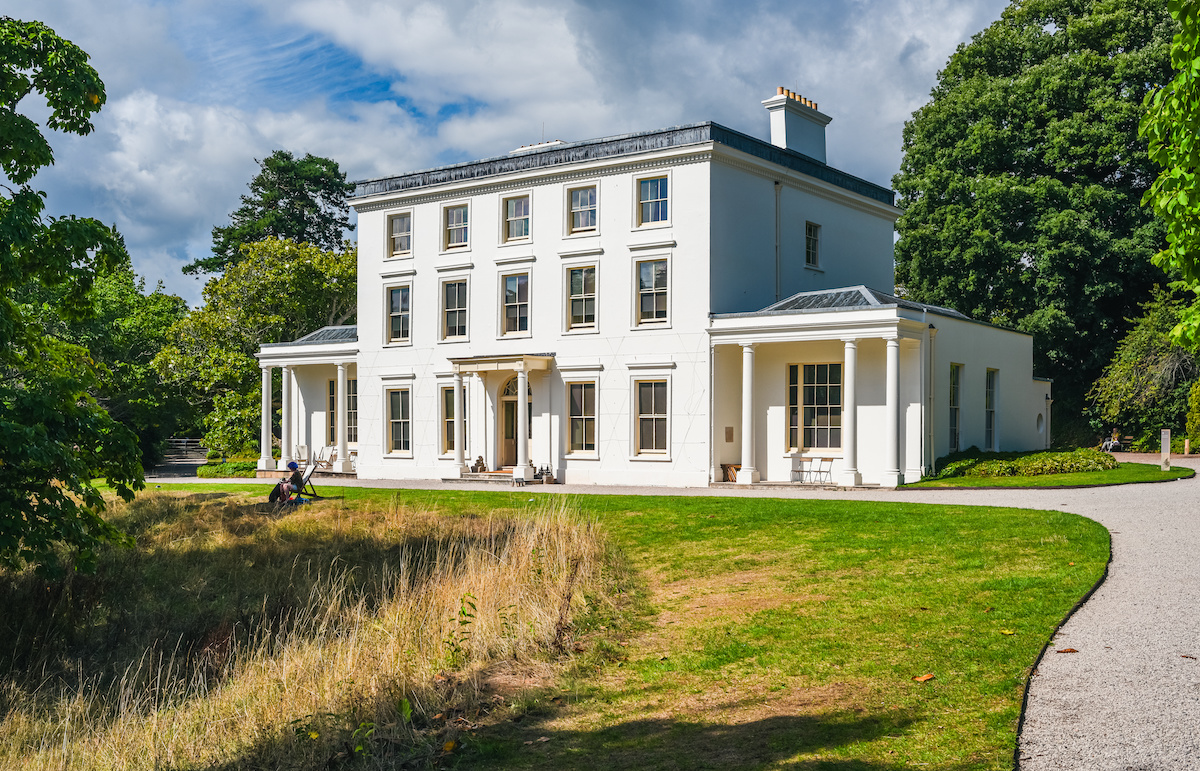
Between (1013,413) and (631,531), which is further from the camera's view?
(1013,413)

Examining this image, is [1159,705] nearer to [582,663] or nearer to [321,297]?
[582,663]

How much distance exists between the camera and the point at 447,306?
1272 inches

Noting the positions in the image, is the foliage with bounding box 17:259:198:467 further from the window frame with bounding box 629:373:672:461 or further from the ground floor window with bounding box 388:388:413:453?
the window frame with bounding box 629:373:672:461

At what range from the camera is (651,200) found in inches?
1112

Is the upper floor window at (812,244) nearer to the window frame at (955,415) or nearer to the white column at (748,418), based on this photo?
the window frame at (955,415)

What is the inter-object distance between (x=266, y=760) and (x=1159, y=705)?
6061mm

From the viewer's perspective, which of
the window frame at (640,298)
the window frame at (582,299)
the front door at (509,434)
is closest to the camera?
the window frame at (640,298)

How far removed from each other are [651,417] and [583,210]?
20.9ft

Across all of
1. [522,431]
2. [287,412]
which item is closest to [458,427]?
[522,431]

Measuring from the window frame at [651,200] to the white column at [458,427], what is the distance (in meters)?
7.21

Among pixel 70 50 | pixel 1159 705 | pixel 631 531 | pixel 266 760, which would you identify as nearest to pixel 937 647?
pixel 1159 705

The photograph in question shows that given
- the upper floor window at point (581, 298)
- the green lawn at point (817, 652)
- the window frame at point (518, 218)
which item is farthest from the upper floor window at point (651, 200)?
the green lawn at point (817, 652)

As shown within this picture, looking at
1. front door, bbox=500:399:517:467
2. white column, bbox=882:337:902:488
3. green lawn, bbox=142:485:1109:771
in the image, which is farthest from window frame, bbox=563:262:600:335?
green lawn, bbox=142:485:1109:771

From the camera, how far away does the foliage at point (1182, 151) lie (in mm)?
6793
